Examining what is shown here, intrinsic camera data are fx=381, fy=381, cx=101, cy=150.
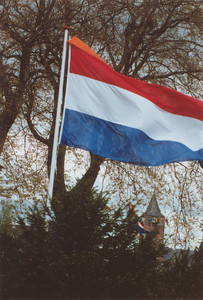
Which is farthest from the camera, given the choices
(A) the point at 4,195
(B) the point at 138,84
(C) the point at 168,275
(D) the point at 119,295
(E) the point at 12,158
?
(E) the point at 12,158

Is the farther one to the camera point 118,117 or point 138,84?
point 138,84

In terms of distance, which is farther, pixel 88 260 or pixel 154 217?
pixel 154 217

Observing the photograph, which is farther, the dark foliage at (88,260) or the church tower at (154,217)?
the church tower at (154,217)

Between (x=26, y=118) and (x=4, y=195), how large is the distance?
3260 millimetres

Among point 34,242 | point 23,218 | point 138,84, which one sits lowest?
point 34,242

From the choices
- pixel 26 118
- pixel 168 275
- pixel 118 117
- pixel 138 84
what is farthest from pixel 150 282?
pixel 26 118

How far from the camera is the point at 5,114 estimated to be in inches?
455

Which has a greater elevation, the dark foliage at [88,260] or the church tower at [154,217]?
the church tower at [154,217]

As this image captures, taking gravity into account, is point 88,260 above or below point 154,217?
below

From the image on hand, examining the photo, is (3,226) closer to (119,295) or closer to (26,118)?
(119,295)

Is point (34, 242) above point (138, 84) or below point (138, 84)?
below

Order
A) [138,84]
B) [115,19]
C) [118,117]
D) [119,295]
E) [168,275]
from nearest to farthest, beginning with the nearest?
[119,295], [168,275], [118,117], [138,84], [115,19]

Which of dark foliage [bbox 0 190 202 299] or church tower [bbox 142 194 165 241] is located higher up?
church tower [bbox 142 194 165 241]

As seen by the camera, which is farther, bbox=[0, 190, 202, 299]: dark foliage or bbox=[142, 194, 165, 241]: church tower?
bbox=[142, 194, 165, 241]: church tower
